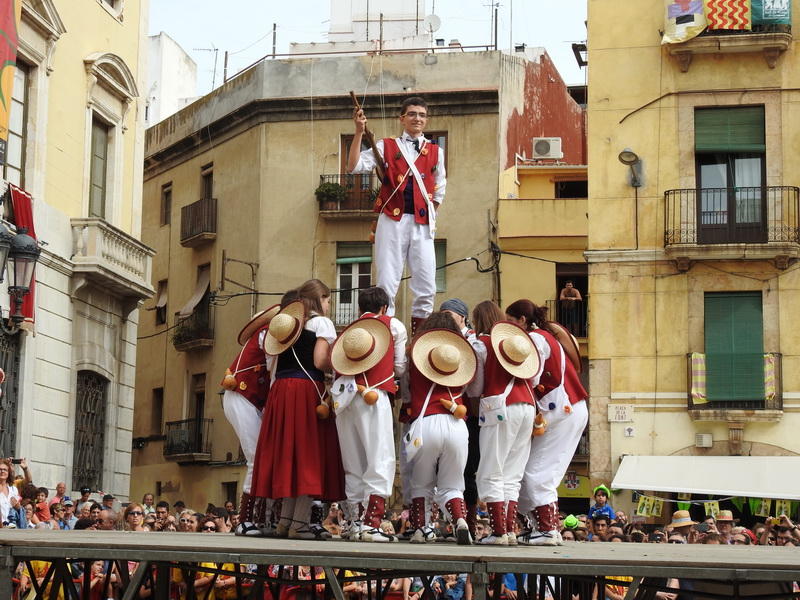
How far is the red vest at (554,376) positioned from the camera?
11.0 m

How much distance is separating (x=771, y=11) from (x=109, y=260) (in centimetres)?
1400

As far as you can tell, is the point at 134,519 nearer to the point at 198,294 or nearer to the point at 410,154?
the point at 410,154

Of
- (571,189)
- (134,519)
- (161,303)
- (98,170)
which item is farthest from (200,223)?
(134,519)

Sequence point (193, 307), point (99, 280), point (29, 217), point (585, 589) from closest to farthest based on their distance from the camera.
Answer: point (585, 589) → point (29, 217) → point (99, 280) → point (193, 307)

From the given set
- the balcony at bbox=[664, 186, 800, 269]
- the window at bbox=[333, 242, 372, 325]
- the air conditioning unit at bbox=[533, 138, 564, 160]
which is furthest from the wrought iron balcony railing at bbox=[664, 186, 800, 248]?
the window at bbox=[333, 242, 372, 325]

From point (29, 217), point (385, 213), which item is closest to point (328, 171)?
point (29, 217)

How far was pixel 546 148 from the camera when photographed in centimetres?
3934

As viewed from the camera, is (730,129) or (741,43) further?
(730,129)

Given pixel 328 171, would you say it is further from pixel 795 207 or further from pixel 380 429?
pixel 380 429

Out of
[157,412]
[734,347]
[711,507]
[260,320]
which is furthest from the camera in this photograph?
[157,412]

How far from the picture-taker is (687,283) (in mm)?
30266

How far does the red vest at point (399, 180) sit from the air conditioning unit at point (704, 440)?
18.1 meters

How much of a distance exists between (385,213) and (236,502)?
84.1 ft

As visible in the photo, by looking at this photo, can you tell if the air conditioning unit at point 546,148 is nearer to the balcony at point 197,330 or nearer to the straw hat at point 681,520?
the balcony at point 197,330
